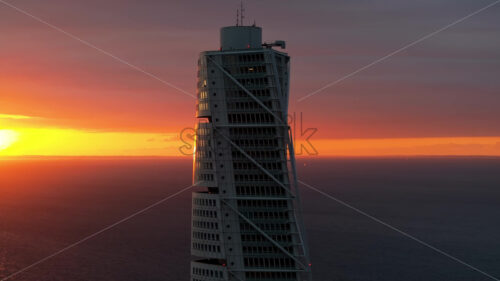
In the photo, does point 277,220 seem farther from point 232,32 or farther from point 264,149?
point 232,32

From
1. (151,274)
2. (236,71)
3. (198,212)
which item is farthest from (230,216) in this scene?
(151,274)

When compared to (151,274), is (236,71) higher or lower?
higher

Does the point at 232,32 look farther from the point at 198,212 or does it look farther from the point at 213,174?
the point at 198,212

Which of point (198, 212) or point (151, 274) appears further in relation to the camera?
point (151, 274)

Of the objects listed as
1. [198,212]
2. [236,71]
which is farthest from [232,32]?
[198,212]

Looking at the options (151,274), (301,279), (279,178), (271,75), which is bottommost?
(151,274)

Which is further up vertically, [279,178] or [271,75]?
[271,75]
